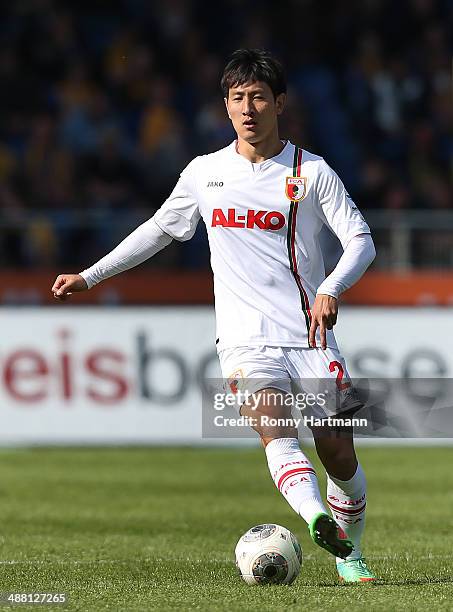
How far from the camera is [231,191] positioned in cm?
641

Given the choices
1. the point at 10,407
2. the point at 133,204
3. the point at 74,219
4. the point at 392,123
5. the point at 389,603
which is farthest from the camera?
the point at 392,123

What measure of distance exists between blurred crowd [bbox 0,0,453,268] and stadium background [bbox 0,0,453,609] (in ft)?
0.08

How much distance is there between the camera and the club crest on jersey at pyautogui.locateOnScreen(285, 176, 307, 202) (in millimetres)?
6328

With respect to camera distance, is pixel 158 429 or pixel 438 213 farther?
pixel 438 213

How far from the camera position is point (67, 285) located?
659cm

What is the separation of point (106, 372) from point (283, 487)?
8288 mm

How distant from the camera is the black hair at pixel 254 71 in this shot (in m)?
6.25

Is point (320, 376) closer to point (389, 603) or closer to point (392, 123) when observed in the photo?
point (389, 603)

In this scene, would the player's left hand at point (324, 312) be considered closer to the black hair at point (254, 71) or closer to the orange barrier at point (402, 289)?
the black hair at point (254, 71)

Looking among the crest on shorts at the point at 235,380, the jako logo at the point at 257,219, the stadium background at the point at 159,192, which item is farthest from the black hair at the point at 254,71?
the stadium background at the point at 159,192

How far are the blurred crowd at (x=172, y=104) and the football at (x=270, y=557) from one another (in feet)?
30.8

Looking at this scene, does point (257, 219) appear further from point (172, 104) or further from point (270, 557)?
point (172, 104)

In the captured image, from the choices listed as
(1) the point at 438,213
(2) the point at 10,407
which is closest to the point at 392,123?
(1) the point at 438,213

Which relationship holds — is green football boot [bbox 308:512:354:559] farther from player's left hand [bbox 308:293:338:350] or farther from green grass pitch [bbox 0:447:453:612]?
player's left hand [bbox 308:293:338:350]
